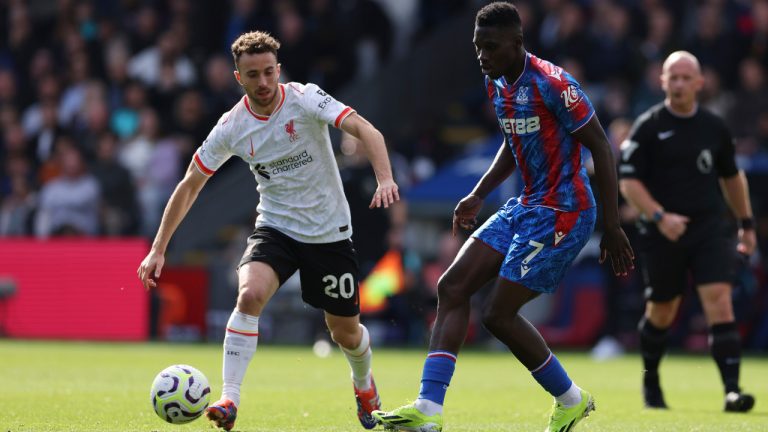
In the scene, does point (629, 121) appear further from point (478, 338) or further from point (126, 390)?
point (126, 390)

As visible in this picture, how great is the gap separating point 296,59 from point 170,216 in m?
13.3

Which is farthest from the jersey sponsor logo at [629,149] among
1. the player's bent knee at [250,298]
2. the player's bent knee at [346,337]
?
the player's bent knee at [250,298]

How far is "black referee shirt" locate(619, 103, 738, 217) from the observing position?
10266mm

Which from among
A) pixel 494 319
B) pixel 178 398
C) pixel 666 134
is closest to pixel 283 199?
pixel 178 398

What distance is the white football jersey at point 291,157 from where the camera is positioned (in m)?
8.27

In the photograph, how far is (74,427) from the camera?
796cm

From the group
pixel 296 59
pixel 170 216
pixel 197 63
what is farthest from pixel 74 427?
pixel 197 63

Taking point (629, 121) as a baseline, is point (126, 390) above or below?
below

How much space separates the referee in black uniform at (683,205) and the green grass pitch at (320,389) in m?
0.56

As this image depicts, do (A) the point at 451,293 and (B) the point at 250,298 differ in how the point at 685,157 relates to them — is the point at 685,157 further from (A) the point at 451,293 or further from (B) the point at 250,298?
(B) the point at 250,298

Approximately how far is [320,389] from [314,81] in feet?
35.3

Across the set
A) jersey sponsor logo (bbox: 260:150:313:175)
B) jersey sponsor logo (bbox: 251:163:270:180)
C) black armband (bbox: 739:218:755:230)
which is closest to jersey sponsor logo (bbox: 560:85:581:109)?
jersey sponsor logo (bbox: 260:150:313:175)

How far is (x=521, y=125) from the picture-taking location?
24.3 ft

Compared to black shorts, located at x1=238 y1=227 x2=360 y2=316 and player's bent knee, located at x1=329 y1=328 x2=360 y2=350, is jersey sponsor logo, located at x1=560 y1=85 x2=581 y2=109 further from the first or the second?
player's bent knee, located at x1=329 y1=328 x2=360 y2=350
